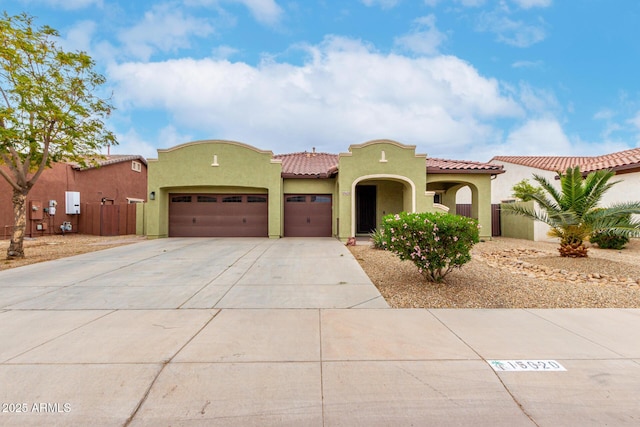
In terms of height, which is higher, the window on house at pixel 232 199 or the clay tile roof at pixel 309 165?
the clay tile roof at pixel 309 165

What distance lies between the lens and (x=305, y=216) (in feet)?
55.5

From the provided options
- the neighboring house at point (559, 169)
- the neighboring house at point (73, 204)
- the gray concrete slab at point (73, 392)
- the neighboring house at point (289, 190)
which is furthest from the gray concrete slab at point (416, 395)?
A: the neighboring house at point (73, 204)

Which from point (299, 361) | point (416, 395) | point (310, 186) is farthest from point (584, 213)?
point (310, 186)

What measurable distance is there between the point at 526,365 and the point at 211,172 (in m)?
15.5

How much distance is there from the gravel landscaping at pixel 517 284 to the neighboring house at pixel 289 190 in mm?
5735

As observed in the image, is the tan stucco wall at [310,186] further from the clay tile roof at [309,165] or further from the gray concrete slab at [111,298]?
the gray concrete slab at [111,298]

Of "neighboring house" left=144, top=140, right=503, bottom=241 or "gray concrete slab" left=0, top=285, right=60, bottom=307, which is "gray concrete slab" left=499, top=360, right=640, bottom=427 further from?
"neighboring house" left=144, top=140, right=503, bottom=241

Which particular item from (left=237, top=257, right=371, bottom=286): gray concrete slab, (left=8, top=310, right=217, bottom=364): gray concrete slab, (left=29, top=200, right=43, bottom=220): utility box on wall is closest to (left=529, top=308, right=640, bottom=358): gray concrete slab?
(left=237, top=257, right=371, bottom=286): gray concrete slab

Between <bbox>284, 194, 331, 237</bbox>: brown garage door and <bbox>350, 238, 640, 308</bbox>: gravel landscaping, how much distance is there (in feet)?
24.4

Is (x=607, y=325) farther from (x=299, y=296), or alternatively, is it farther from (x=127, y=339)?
(x=127, y=339)

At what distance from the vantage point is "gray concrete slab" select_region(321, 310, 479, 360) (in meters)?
3.36

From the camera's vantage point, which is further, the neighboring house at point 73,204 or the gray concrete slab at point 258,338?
the neighboring house at point 73,204

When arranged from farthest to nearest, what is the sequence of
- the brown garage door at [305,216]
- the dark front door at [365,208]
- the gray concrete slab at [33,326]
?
the dark front door at [365,208]
the brown garage door at [305,216]
the gray concrete slab at [33,326]

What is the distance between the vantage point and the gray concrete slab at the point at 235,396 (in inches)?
94.5
